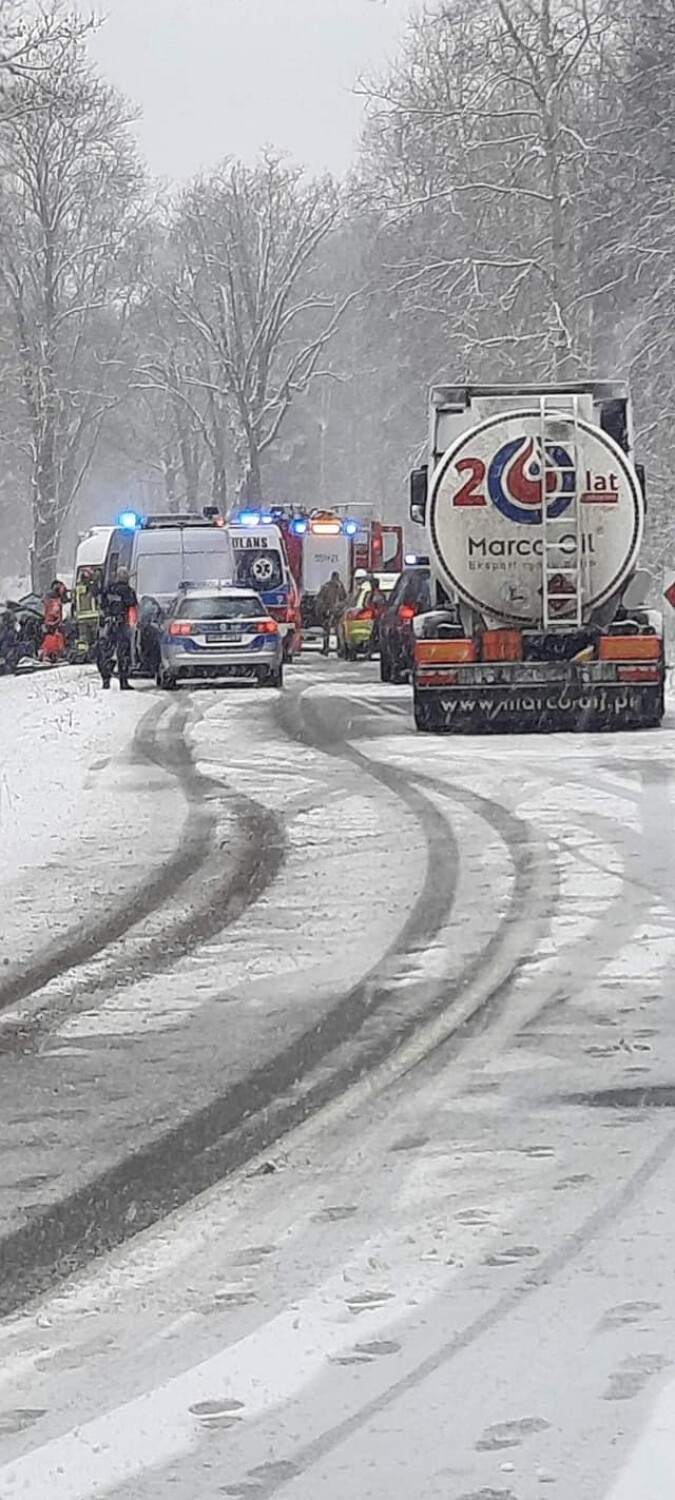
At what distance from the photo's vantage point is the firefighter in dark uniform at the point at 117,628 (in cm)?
2781

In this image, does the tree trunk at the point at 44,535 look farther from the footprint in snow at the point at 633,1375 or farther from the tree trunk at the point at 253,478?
the footprint in snow at the point at 633,1375

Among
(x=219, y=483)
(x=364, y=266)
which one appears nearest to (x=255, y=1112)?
(x=364, y=266)

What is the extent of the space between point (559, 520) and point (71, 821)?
303 inches

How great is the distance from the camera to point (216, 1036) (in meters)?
8.10

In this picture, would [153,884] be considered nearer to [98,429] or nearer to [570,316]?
[570,316]

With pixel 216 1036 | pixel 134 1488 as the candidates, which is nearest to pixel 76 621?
pixel 216 1036

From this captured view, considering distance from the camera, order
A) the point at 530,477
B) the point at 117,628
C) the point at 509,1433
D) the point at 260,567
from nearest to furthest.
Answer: the point at 509,1433 → the point at 530,477 → the point at 117,628 → the point at 260,567

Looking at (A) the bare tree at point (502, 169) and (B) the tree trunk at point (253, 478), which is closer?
(A) the bare tree at point (502, 169)

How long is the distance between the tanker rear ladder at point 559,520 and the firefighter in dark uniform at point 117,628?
8.09 meters

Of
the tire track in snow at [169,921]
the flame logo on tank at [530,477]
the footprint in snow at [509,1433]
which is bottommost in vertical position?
the footprint in snow at [509,1433]

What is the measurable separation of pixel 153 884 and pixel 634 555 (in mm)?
10490

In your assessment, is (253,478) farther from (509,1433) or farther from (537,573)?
(509,1433)

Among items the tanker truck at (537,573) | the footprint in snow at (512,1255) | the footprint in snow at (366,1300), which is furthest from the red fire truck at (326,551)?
the footprint in snow at (366,1300)

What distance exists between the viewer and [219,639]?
29.5 m
